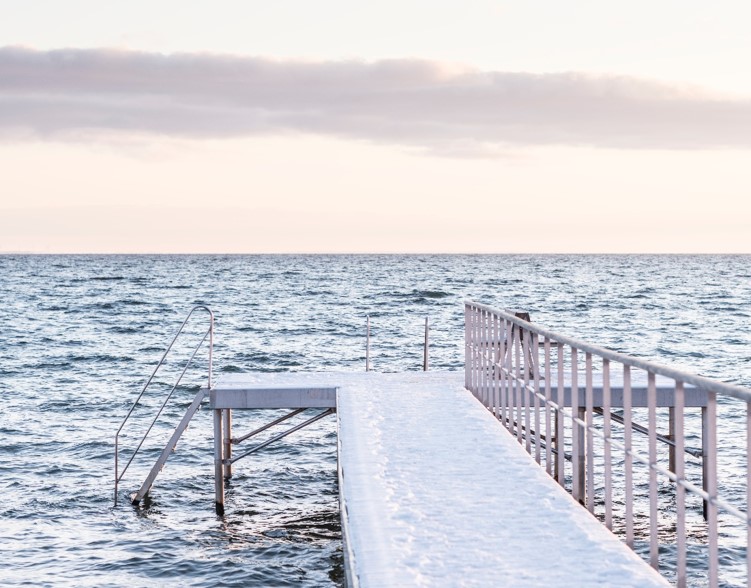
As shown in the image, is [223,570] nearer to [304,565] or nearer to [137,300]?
[304,565]

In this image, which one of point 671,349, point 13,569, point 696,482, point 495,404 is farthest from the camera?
point 671,349

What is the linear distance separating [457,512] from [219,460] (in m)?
9.96

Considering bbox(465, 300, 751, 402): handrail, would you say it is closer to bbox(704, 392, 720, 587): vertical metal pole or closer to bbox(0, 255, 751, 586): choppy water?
bbox(704, 392, 720, 587): vertical metal pole

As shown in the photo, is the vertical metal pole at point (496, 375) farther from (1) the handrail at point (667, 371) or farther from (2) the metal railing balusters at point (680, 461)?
(2) the metal railing balusters at point (680, 461)

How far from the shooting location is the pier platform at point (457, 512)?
6.41 meters

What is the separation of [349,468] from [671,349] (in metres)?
42.0

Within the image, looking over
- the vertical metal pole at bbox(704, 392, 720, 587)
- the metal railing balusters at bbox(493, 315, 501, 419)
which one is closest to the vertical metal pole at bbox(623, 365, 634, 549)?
the vertical metal pole at bbox(704, 392, 720, 587)

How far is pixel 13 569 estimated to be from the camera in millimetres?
13789

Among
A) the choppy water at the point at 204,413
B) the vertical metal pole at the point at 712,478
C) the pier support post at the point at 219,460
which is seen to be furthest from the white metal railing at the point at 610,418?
the pier support post at the point at 219,460

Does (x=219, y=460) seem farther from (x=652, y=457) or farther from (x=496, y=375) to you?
(x=652, y=457)

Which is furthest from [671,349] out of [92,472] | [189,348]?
[92,472]

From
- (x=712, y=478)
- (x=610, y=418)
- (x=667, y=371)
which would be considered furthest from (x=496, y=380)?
(x=712, y=478)

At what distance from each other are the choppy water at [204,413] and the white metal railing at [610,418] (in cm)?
216

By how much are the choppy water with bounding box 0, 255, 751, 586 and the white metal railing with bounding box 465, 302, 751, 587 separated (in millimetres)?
2160
